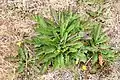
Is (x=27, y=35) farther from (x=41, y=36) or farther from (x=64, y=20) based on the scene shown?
(x=64, y=20)

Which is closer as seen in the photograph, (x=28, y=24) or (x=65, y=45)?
(x=65, y=45)

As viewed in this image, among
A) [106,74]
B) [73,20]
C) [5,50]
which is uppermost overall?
[73,20]

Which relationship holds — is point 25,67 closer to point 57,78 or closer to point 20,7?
point 57,78

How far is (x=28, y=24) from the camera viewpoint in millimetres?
3414

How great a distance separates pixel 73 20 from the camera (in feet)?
10.9

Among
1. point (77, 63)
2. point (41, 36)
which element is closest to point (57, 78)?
point (77, 63)

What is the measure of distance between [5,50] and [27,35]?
275mm

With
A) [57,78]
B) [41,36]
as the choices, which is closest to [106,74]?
[57,78]

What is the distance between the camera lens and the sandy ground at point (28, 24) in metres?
3.25

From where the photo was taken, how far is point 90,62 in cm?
329

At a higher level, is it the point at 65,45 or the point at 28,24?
the point at 28,24

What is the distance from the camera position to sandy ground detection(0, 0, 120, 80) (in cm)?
325

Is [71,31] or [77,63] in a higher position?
[71,31]

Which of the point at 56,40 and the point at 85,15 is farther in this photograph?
the point at 85,15
